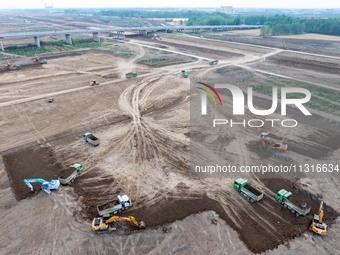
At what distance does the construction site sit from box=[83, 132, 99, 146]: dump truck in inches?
4.9

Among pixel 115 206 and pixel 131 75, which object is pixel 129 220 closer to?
pixel 115 206

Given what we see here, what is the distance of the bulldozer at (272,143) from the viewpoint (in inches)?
1137

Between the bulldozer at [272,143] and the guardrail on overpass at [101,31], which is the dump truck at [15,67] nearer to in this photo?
the guardrail on overpass at [101,31]

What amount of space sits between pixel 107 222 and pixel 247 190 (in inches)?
456

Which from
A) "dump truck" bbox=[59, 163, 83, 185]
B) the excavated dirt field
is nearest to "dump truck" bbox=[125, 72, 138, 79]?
the excavated dirt field

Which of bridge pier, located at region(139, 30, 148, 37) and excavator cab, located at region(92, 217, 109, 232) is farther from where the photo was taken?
bridge pier, located at region(139, 30, 148, 37)

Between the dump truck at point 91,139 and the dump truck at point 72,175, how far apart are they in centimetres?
392

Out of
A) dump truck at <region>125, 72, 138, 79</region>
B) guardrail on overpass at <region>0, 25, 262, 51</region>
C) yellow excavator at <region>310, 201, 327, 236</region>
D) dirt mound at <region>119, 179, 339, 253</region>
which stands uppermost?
guardrail on overpass at <region>0, 25, 262, 51</region>

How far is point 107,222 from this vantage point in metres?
19.6

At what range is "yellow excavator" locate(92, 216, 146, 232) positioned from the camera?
19.1 meters

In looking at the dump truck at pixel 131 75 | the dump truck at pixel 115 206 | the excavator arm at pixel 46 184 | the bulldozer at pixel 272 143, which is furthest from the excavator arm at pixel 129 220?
the dump truck at pixel 131 75

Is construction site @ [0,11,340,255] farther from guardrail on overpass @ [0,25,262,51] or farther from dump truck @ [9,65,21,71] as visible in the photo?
guardrail on overpass @ [0,25,262,51]

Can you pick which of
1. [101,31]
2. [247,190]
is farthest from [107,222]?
[101,31]

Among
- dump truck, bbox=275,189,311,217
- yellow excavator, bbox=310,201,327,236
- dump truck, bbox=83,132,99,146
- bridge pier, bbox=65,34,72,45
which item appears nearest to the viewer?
yellow excavator, bbox=310,201,327,236
